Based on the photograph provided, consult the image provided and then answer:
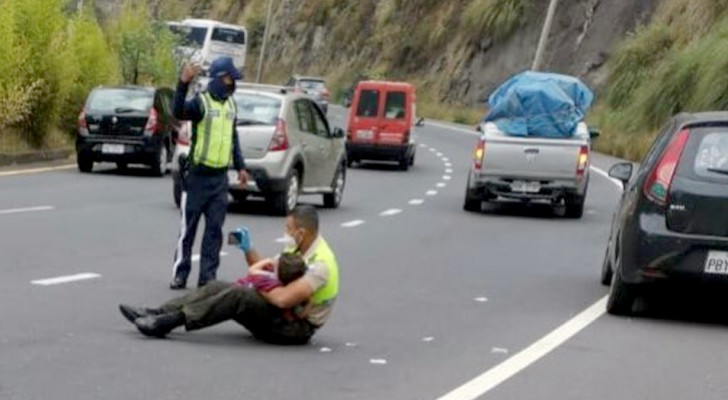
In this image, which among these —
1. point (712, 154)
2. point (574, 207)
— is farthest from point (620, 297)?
point (574, 207)

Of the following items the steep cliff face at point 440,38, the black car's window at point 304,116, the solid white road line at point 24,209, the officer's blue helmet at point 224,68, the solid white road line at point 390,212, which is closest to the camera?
the officer's blue helmet at point 224,68

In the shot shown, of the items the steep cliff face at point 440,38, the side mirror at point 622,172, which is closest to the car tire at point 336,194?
the side mirror at point 622,172

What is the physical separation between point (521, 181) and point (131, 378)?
16.3 meters

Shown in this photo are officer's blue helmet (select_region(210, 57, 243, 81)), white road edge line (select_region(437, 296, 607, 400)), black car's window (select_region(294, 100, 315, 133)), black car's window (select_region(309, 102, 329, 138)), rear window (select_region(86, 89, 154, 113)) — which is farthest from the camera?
rear window (select_region(86, 89, 154, 113))

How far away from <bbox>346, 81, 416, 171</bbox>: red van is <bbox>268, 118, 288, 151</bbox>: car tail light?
51.8 feet

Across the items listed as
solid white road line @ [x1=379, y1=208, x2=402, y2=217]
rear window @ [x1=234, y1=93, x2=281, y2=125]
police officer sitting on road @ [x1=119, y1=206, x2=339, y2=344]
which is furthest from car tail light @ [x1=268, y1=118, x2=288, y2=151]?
police officer sitting on road @ [x1=119, y1=206, x2=339, y2=344]

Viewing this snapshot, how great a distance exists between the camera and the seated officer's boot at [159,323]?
10898mm

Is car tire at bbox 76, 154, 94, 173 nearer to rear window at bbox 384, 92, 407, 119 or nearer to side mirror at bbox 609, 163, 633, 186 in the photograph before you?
rear window at bbox 384, 92, 407, 119

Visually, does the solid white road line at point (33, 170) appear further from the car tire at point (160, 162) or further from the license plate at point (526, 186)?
the license plate at point (526, 186)

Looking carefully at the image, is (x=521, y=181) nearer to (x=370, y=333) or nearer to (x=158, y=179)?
(x=158, y=179)

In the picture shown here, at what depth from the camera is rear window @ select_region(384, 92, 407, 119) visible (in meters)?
39.2

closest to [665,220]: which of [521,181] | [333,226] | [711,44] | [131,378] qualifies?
[131,378]

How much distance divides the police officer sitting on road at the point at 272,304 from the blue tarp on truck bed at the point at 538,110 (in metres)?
14.9

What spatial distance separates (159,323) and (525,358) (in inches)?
93.9
